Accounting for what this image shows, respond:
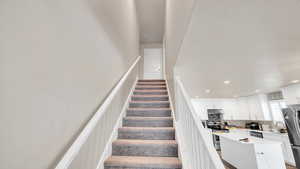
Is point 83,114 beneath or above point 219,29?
beneath

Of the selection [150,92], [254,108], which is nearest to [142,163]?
[150,92]

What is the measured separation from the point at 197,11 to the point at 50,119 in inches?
49.4

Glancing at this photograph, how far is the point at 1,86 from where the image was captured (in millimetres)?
487

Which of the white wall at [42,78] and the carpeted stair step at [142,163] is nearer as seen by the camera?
the white wall at [42,78]

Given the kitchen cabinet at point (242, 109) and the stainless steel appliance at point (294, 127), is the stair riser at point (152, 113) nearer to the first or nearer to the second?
the stainless steel appliance at point (294, 127)

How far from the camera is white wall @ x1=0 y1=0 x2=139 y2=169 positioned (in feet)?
1.69

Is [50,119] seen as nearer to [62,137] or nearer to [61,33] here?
[62,137]

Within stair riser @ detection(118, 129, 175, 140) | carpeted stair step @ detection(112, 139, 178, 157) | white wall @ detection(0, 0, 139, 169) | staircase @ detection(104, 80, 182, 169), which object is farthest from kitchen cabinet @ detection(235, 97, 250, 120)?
white wall @ detection(0, 0, 139, 169)

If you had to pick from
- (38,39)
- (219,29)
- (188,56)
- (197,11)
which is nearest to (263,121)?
(188,56)

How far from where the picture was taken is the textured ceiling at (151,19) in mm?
4016

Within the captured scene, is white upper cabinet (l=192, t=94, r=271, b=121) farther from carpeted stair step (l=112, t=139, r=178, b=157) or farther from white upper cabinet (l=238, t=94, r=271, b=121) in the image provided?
carpeted stair step (l=112, t=139, r=178, b=157)

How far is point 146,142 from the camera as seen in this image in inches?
70.6

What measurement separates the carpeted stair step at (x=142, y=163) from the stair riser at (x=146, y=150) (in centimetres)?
10

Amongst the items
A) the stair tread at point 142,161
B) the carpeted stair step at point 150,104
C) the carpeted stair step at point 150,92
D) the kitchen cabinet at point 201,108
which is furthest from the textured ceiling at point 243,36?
the kitchen cabinet at point 201,108
